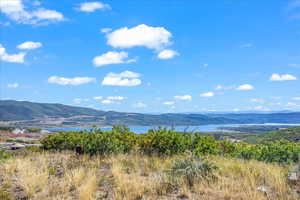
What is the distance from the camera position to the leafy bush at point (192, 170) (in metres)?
6.52

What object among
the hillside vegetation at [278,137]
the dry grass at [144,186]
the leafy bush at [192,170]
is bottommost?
the hillside vegetation at [278,137]

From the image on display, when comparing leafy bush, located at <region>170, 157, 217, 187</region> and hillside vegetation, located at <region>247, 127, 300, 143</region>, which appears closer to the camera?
leafy bush, located at <region>170, 157, 217, 187</region>

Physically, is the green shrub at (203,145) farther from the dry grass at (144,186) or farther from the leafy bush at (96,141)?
the dry grass at (144,186)

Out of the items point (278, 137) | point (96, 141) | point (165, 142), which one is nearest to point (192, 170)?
point (165, 142)

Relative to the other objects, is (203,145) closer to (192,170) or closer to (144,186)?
(192,170)

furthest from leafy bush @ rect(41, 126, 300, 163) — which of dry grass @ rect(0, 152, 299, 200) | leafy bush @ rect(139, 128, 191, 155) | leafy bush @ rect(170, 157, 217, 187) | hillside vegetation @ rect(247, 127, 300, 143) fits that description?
hillside vegetation @ rect(247, 127, 300, 143)

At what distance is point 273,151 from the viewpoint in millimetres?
13398

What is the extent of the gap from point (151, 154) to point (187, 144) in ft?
5.27

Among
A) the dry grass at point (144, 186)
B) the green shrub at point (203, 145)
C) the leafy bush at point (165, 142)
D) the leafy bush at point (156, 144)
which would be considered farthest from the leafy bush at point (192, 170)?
the green shrub at point (203, 145)

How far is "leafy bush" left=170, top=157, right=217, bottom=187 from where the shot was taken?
652cm

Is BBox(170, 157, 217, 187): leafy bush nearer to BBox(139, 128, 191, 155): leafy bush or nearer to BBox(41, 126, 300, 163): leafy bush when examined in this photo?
BBox(41, 126, 300, 163): leafy bush

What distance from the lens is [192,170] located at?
6.71 meters

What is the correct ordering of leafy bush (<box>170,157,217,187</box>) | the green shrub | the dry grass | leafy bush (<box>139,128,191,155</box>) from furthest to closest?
the green shrub, leafy bush (<box>139,128,191,155</box>), leafy bush (<box>170,157,217,187</box>), the dry grass

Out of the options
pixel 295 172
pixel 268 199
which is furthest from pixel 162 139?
pixel 268 199
